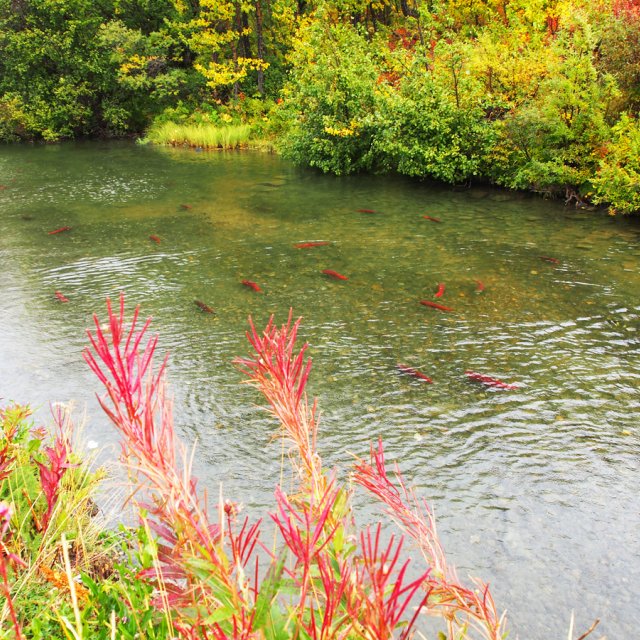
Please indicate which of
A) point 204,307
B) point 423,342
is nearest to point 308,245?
point 204,307

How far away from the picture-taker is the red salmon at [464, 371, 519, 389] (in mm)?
6680

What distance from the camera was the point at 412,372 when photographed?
23.1 feet

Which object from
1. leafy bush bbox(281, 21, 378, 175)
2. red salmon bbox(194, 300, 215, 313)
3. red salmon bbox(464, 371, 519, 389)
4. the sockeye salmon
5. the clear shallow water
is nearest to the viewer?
the clear shallow water

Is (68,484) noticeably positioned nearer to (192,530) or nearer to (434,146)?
(192,530)

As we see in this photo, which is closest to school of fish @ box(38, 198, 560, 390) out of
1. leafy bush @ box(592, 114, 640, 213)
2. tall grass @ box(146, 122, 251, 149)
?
leafy bush @ box(592, 114, 640, 213)

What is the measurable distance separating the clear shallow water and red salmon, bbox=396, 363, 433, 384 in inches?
3.5

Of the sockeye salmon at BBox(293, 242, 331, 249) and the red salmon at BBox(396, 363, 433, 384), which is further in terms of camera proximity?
the sockeye salmon at BBox(293, 242, 331, 249)

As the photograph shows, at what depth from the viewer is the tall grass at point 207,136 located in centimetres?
2509

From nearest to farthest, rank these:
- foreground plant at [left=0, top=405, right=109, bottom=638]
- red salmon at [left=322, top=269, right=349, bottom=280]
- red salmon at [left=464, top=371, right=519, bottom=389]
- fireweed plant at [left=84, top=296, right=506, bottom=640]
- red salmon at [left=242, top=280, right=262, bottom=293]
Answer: fireweed plant at [left=84, top=296, right=506, bottom=640] → foreground plant at [left=0, top=405, right=109, bottom=638] → red salmon at [left=464, top=371, right=519, bottom=389] → red salmon at [left=242, top=280, right=262, bottom=293] → red salmon at [left=322, top=269, right=349, bottom=280]

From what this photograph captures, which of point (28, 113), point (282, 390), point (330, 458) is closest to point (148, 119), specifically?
point (28, 113)

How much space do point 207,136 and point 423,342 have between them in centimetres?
2041

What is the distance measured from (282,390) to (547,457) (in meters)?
4.63

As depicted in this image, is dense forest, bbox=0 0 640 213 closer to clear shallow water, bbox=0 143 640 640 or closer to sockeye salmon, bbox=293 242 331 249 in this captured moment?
clear shallow water, bbox=0 143 640 640

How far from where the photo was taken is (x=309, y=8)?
28250 millimetres
